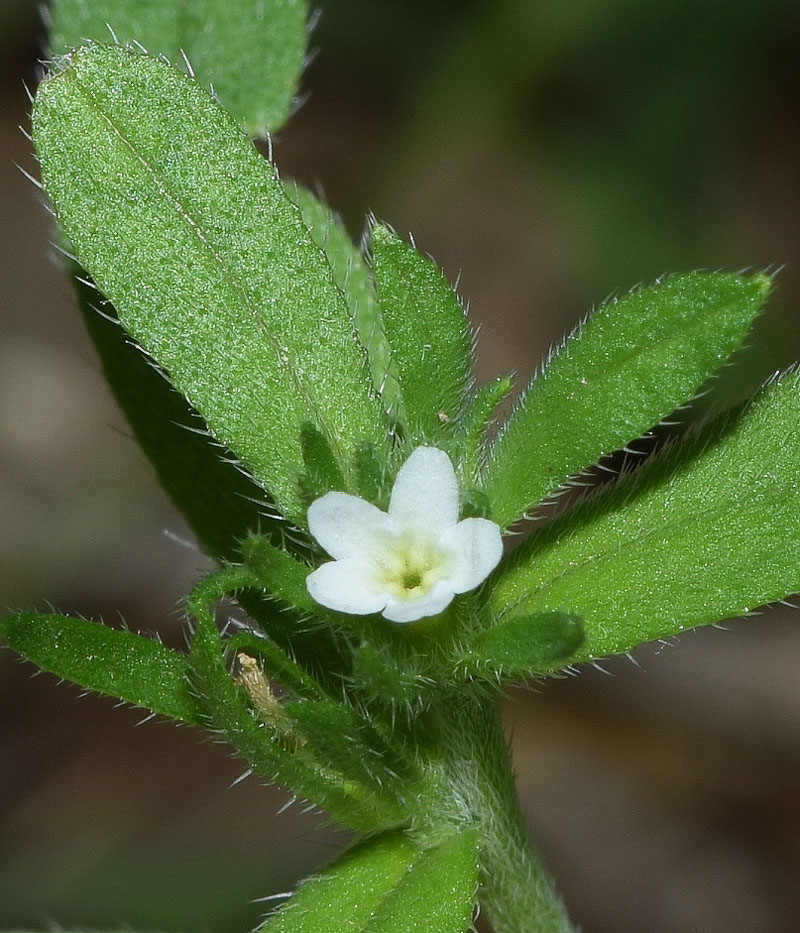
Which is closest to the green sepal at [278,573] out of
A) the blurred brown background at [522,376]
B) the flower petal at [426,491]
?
the flower petal at [426,491]

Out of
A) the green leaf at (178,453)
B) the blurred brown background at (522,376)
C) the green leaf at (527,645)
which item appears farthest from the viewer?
the blurred brown background at (522,376)

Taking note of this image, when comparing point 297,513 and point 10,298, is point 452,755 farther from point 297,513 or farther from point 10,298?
point 10,298

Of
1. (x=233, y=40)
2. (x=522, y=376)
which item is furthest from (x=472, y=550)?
(x=522, y=376)

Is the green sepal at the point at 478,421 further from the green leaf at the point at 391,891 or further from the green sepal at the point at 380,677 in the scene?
the green leaf at the point at 391,891

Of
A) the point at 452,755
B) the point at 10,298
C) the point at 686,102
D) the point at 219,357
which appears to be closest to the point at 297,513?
the point at 219,357

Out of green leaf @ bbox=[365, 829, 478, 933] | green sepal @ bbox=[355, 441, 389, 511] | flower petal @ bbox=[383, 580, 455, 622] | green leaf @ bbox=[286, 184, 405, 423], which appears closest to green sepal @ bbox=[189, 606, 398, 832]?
green leaf @ bbox=[365, 829, 478, 933]

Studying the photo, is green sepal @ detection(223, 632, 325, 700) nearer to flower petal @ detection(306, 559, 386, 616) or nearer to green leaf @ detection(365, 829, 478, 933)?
flower petal @ detection(306, 559, 386, 616)
